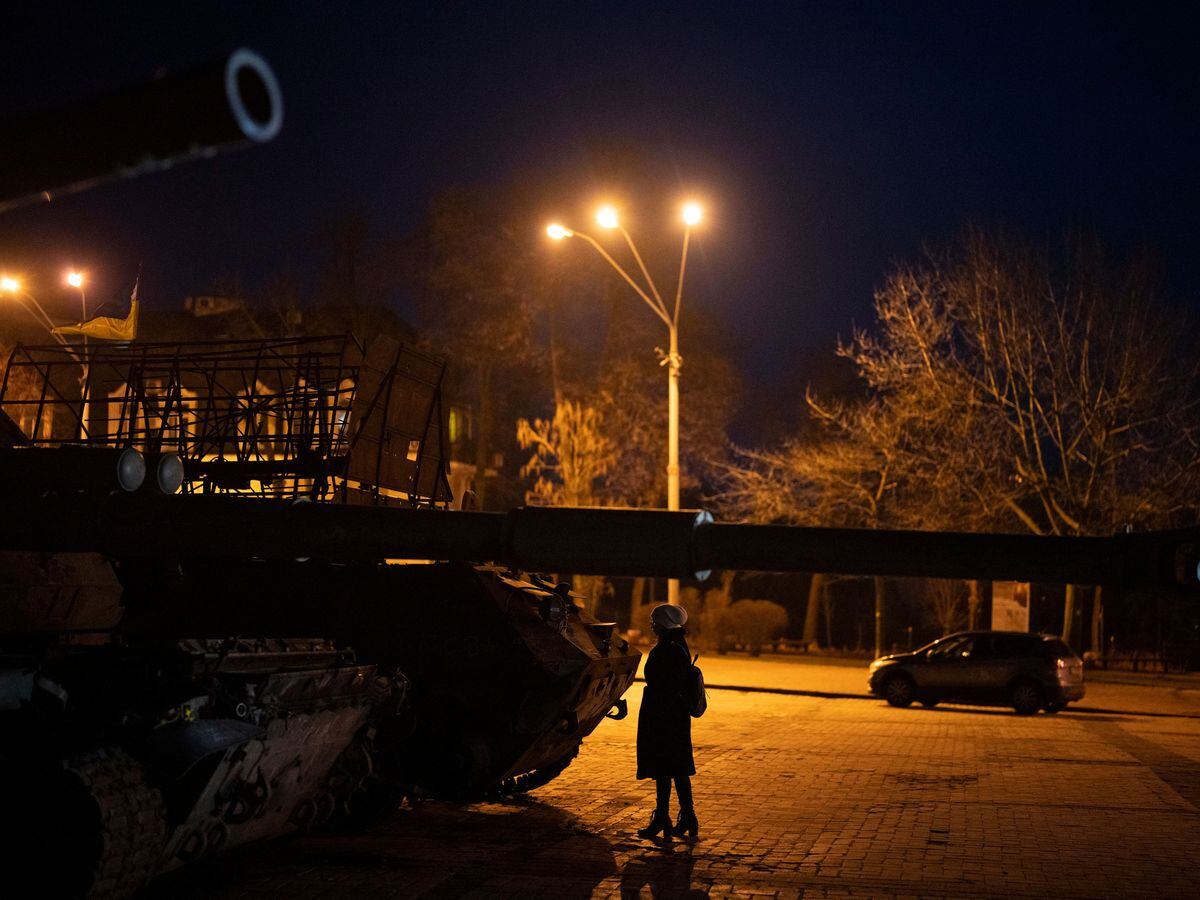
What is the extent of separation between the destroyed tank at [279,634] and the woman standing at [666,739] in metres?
0.49

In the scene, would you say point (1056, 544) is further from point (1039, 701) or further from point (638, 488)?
point (638, 488)

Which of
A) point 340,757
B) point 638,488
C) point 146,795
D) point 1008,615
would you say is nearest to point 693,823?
point 340,757

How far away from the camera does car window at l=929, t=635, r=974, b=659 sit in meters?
23.2

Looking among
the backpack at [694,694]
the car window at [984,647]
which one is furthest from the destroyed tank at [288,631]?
the car window at [984,647]

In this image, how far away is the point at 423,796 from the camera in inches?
378

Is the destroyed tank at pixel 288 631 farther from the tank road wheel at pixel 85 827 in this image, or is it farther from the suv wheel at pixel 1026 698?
the suv wheel at pixel 1026 698

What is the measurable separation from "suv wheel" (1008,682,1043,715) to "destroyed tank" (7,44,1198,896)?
1433 cm

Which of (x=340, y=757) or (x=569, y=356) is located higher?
(x=569, y=356)

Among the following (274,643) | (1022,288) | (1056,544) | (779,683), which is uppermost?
(1022,288)

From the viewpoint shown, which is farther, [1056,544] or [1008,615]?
[1008,615]

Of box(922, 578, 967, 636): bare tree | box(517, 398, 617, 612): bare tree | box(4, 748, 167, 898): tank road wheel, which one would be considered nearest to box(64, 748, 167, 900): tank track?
box(4, 748, 167, 898): tank road wheel

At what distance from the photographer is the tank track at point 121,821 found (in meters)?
5.98

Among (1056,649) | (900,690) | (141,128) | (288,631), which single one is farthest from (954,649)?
(141,128)

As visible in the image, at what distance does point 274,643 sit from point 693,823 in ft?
12.0
